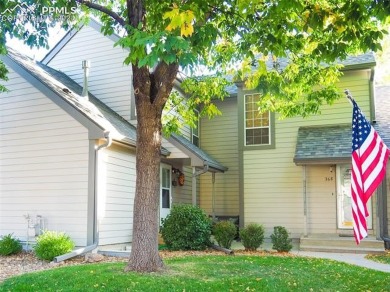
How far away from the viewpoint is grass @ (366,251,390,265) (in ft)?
33.8

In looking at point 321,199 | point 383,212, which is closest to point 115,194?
point 321,199

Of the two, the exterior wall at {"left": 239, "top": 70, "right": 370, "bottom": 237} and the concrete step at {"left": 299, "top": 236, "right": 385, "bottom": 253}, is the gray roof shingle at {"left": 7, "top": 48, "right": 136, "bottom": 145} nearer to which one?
the exterior wall at {"left": 239, "top": 70, "right": 370, "bottom": 237}

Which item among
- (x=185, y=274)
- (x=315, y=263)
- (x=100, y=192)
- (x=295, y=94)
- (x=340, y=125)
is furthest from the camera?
(x=340, y=125)

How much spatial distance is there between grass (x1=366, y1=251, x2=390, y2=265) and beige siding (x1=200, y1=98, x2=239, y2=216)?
20.4 feet

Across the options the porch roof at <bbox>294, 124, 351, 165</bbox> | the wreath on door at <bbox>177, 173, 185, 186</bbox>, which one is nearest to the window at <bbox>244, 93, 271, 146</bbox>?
the porch roof at <bbox>294, 124, 351, 165</bbox>

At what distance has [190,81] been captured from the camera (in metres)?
10.3

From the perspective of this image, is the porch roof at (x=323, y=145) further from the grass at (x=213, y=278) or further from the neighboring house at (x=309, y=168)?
the grass at (x=213, y=278)

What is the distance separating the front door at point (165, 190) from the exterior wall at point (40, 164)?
3821 millimetres

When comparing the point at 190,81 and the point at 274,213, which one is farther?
the point at 274,213

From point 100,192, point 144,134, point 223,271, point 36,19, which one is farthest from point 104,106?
point 223,271

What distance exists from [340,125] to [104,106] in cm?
781

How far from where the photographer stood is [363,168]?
22.4 feet

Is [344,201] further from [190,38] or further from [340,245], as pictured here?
[190,38]

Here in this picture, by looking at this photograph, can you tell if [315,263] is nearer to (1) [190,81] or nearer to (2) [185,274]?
(2) [185,274]
